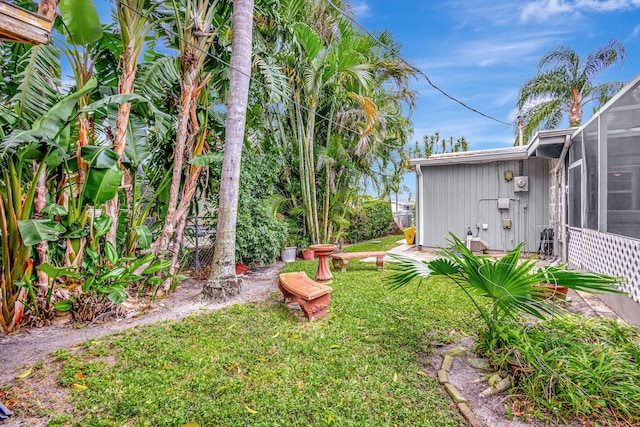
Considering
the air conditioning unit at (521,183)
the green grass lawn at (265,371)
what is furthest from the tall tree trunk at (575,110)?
the green grass lawn at (265,371)

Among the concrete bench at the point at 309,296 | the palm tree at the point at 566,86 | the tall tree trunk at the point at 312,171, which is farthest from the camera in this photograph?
the palm tree at the point at 566,86

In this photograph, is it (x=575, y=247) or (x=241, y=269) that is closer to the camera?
(x=575, y=247)

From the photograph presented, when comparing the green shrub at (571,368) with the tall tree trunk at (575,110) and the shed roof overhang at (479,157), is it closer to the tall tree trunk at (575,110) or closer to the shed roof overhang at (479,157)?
the shed roof overhang at (479,157)

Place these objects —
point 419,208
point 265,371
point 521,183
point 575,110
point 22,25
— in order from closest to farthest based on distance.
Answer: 1. point 22,25
2. point 265,371
3. point 521,183
4. point 419,208
5. point 575,110

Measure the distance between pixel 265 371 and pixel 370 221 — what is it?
1149cm

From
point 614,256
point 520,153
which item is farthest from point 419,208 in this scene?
point 614,256

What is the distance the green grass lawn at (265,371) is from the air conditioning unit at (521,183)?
5715mm

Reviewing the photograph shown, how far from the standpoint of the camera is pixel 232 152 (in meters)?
4.94

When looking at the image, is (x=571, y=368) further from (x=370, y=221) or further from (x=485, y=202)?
(x=370, y=221)

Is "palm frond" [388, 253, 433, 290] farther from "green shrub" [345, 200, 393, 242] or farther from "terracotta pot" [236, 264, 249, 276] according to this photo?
"green shrub" [345, 200, 393, 242]

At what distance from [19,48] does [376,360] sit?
6476mm

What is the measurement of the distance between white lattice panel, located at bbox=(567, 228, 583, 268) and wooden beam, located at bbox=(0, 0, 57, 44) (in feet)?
26.6

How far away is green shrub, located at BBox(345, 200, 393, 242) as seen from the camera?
12982 mm

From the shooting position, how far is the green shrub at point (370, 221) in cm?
1298
